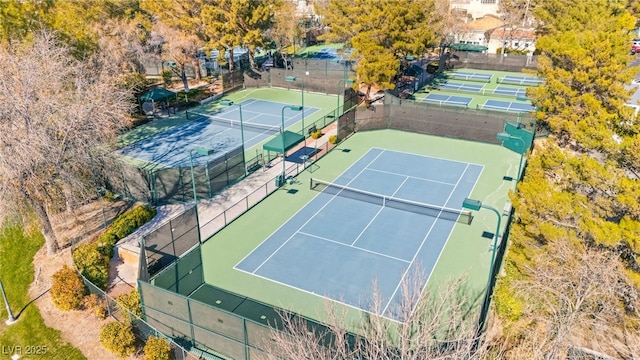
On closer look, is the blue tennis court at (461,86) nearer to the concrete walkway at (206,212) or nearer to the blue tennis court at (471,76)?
the blue tennis court at (471,76)

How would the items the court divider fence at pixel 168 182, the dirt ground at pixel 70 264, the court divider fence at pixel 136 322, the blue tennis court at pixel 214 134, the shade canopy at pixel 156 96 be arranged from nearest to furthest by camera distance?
the court divider fence at pixel 136 322 → the dirt ground at pixel 70 264 → the court divider fence at pixel 168 182 → the blue tennis court at pixel 214 134 → the shade canopy at pixel 156 96

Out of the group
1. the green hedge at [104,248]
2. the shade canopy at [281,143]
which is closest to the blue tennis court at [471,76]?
the shade canopy at [281,143]

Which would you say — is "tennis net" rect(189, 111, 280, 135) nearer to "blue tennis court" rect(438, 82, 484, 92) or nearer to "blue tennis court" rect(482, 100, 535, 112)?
"blue tennis court" rect(482, 100, 535, 112)

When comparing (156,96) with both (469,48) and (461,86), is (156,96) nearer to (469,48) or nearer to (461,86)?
(461,86)

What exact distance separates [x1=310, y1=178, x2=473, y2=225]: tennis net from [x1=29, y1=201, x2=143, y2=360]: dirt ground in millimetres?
10710

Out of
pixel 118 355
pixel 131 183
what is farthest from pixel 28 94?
pixel 118 355

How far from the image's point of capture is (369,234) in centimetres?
2056

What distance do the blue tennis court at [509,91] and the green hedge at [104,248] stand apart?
36.9m

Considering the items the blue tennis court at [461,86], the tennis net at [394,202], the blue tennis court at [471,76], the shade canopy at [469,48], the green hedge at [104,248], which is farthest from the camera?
the shade canopy at [469,48]

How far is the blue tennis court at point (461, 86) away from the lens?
4675cm

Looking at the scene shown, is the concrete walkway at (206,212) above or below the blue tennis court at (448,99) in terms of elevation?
below

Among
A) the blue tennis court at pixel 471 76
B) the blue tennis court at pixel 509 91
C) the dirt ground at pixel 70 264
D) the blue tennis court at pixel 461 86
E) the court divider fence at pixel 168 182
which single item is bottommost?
the dirt ground at pixel 70 264

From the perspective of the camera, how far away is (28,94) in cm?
1816

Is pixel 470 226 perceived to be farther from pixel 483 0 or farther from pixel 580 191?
pixel 483 0
